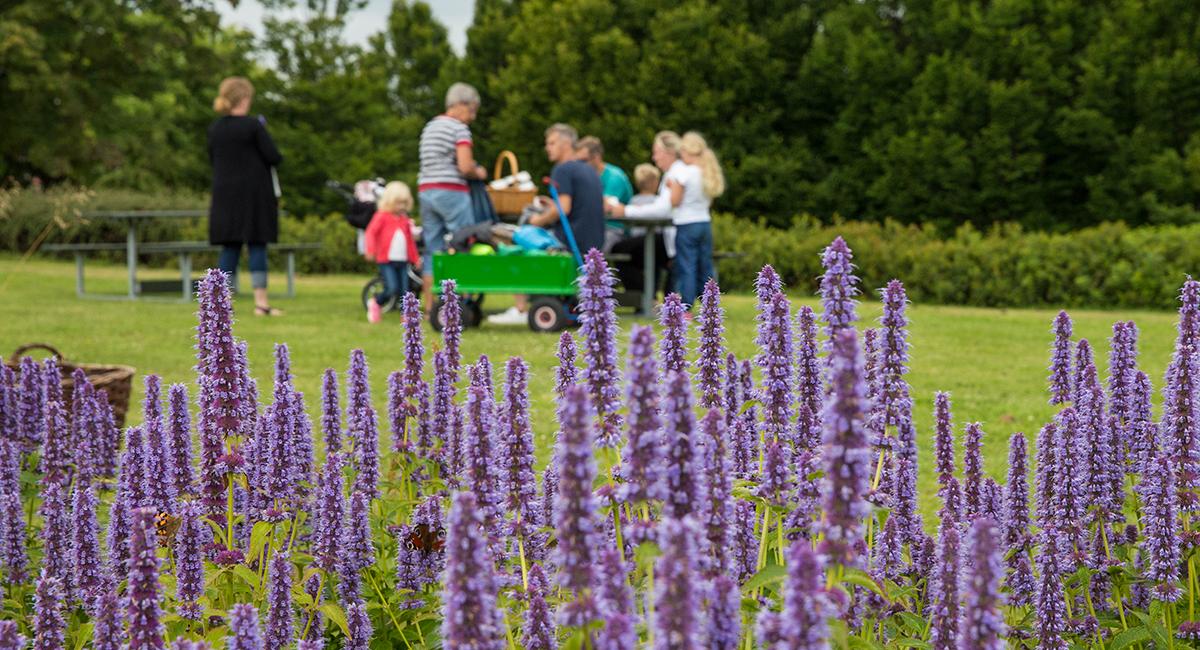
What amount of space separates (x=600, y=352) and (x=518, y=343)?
409 inches

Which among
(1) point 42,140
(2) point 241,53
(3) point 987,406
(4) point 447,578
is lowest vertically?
(3) point 987,406

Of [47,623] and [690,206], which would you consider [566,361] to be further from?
[690,206]

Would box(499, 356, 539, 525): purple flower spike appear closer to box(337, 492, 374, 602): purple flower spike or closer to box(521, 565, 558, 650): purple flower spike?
box(521, 565, 558, 650): purple flower spike

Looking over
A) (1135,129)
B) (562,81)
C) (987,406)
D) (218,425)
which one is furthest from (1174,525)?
(562,81)

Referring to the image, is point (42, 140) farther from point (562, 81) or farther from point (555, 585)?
point (555, 585)

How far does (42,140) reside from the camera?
109 ft

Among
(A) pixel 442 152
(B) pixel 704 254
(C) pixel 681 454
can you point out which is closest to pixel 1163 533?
(C) pixel 681 454

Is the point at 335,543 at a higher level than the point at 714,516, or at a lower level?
lower

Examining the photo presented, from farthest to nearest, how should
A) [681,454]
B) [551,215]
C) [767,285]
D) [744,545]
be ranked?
[551,215] → [767,285] → [744,545] → [681,454]

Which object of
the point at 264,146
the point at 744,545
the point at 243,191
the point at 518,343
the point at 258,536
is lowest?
the point at 518,343

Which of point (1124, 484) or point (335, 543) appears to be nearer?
point (335, 543)

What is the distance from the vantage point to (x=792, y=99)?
3369 cm

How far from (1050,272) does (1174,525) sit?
18.2 metres

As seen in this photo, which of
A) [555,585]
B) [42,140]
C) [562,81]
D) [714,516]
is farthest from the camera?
[562,81]
